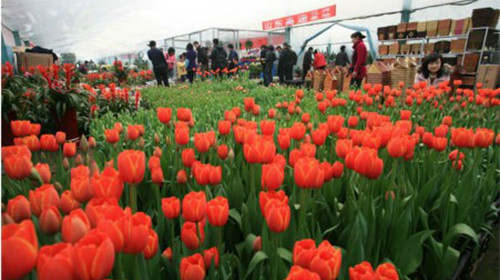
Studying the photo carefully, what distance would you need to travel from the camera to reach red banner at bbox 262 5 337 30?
541 inches

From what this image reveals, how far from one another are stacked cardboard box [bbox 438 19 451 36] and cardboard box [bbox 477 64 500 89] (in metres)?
2.21

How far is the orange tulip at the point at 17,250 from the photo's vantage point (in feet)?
1.39

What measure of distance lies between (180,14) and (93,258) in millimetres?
23171

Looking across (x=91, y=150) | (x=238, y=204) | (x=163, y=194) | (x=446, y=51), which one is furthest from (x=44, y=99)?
(x=446, y=51)

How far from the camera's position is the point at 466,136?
4.37 feet

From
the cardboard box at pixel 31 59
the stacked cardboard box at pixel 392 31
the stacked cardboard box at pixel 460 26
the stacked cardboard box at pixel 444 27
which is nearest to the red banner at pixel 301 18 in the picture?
the stacked cardboard box at pixel 392 31

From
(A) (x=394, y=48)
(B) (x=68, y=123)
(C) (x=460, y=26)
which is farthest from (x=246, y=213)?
(A) (x=394, y=48)

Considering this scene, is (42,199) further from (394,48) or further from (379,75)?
(394,48)

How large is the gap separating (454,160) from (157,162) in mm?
1246

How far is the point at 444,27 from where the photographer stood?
900cm

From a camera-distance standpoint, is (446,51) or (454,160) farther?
(446,51)

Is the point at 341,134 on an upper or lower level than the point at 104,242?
lower

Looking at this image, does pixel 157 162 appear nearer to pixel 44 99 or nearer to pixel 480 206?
pixel 480 206

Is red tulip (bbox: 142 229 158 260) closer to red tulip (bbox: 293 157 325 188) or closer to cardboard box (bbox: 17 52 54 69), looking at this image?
red tulip (bbox: 293 157 325 188)
